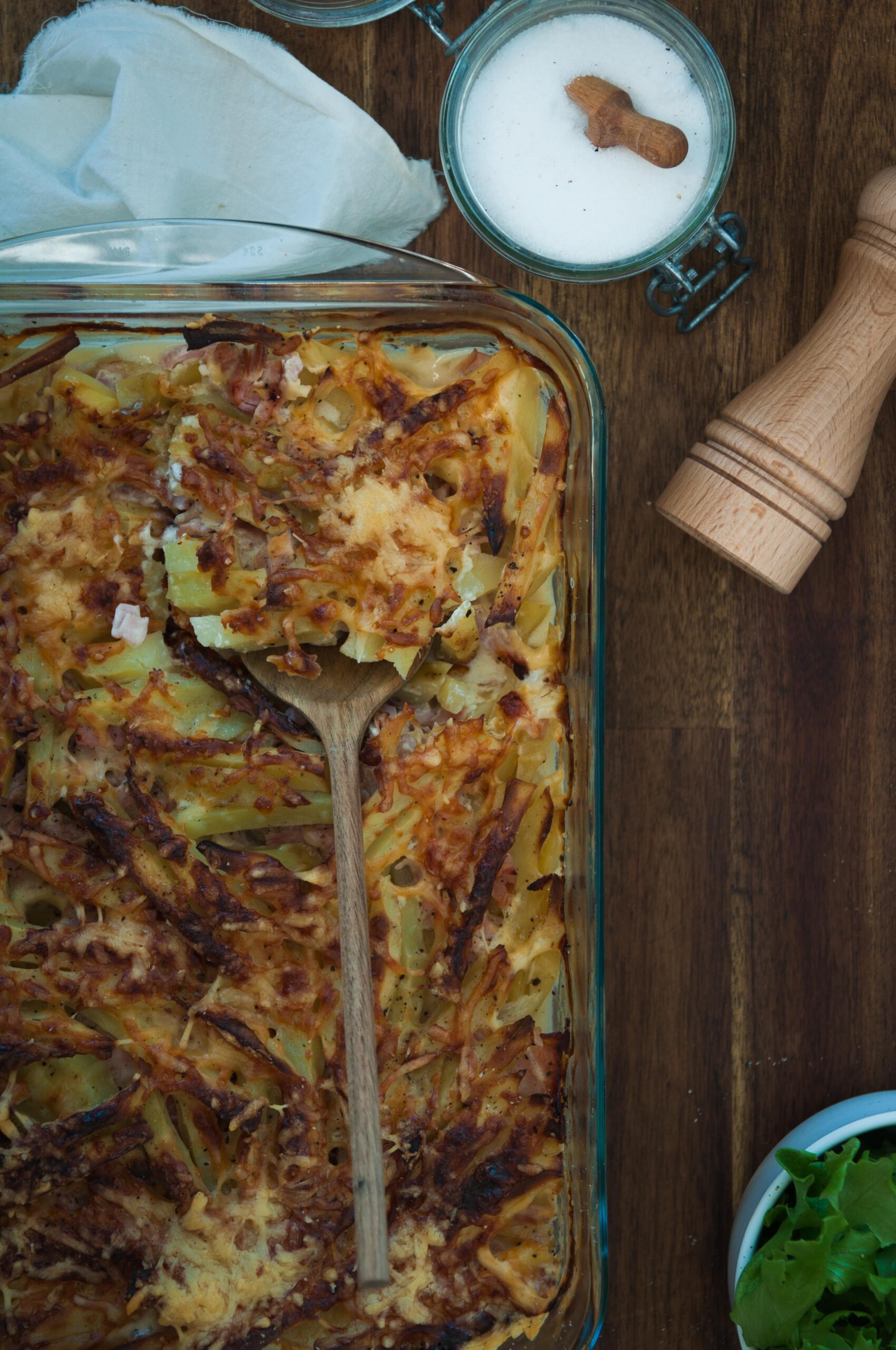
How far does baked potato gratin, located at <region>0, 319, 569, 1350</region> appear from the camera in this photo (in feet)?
4.25

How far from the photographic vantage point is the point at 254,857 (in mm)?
1325

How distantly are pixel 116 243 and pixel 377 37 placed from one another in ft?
1.77

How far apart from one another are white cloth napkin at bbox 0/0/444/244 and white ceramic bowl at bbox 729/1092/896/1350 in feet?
4.64

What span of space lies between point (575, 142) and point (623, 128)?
2.8 inches

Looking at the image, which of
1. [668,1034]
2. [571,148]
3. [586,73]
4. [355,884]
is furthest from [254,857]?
[586,73]

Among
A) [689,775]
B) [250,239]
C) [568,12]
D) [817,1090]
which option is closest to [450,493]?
[250,239]

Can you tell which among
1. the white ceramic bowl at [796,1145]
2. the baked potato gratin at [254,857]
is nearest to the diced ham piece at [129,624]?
the baked potato gratin at [254,857]

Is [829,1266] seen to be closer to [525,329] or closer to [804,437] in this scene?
[804,437]

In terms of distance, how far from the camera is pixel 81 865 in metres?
1.30

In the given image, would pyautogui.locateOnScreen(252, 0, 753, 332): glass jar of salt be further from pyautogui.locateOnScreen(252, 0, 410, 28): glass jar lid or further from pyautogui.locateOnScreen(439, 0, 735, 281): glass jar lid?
pyautogui.locateOnScreen(252, 0, 410, 28): glass jar lid

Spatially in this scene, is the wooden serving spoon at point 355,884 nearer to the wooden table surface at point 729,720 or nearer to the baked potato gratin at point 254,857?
the baked potato gratin at point 254,857

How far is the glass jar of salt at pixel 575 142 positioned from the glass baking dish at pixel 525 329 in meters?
0.17

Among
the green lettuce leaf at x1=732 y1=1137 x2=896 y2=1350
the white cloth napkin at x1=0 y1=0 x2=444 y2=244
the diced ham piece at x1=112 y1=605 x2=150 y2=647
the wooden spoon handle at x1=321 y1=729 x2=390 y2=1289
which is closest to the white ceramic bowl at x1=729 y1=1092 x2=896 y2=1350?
the green lettuce leaf at x1=732 y1=1137 x2=896 y2=1350

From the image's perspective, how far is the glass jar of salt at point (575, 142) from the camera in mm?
1504
